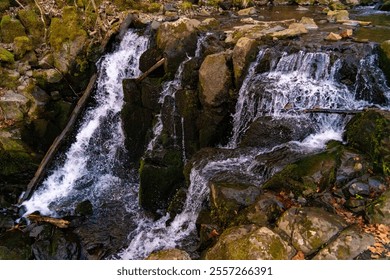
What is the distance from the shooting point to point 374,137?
646 centimetres

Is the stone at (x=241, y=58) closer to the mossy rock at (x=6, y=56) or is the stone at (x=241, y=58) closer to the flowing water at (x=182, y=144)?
the flowing water at (x=182, y=144)

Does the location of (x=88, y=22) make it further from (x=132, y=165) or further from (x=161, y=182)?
(x=161, y=182)

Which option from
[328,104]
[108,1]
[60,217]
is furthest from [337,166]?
[108,1]

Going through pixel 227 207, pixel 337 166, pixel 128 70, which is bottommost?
pixel 227 207

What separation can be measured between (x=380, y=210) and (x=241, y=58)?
18.4 ft

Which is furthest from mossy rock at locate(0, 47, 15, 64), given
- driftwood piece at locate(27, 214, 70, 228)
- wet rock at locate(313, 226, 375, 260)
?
wet rock at locate(313, 226, 375, 260)

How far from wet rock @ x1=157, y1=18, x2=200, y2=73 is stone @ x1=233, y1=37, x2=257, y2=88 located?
1936 mm

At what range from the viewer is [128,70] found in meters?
12.2

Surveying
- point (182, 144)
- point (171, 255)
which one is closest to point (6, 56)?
point (182, 144)

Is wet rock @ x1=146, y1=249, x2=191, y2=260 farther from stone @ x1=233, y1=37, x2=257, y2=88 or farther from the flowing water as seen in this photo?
stone @ x1=233, y1=37, x2=257, y2=88

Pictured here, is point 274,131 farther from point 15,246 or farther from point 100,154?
point 15,246

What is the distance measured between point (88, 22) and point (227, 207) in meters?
10.7
